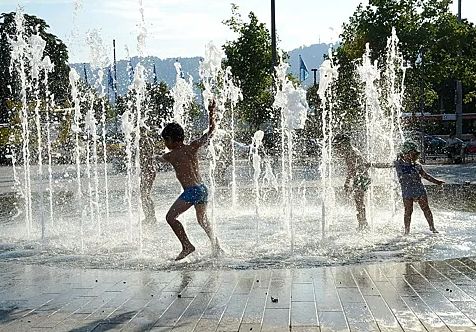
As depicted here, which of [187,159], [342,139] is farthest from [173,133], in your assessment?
[342,139]

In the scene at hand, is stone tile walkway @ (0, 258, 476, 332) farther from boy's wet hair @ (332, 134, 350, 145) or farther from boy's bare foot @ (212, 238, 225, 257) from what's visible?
boy's wet hair @ (332, 134, 350, 145)

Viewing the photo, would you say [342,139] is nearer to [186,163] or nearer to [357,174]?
[357,174]

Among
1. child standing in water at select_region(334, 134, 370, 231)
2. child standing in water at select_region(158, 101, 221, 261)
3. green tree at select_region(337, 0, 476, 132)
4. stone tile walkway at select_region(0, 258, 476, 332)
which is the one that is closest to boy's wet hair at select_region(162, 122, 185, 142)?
child standing in water at select_region(158, 101, 221, 261)

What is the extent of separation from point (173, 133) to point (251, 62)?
66.8ft

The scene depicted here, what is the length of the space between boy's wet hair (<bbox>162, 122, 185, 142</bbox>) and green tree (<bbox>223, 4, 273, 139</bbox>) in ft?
65.7

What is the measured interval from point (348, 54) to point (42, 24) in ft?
88.0

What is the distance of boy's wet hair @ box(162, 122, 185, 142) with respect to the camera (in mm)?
7066

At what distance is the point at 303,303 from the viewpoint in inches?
193

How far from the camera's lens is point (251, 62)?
88.5 ft

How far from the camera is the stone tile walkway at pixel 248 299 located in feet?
14.5

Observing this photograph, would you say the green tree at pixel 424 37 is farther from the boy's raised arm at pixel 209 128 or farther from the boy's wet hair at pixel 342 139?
the boy's raised arm at pixel 209 128

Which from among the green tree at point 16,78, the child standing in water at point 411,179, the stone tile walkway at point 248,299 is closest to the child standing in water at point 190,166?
the stone tile walkway at point 248,299

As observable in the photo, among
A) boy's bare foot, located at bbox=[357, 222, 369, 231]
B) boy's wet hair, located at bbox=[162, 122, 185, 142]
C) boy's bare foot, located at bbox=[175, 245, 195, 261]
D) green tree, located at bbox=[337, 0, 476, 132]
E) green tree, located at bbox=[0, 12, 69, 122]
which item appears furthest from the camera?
green tree, located at bbox=[0, 12, 69, 122]

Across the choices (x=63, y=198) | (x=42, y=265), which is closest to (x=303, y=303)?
(x=42, y=265)
